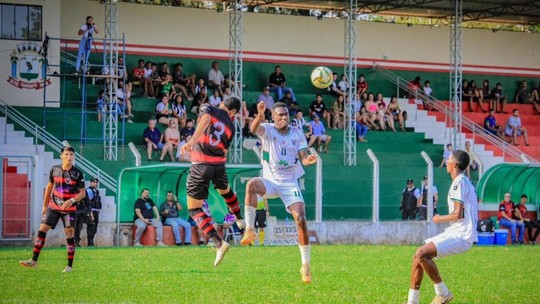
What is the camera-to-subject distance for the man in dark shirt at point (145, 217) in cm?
2848

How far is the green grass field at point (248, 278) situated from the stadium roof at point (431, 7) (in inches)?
752

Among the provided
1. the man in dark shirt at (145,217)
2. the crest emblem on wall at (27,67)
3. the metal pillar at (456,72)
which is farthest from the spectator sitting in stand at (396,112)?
the man in dark shirt at (145,217)

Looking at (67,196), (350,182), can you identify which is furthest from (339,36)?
(67,196)

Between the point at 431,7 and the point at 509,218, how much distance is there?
43.7 ft

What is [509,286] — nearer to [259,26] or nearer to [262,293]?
[262,293]

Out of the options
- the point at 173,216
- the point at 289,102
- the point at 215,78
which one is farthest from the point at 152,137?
the point at 289,102

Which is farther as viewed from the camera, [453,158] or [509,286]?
[509,286]

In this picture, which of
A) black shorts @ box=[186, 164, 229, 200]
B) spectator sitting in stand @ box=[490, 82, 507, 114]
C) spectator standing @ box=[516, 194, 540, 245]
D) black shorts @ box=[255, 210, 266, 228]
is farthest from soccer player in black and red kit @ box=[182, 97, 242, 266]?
spectator sitting in stand @ box=[490, 82, 507, 114]

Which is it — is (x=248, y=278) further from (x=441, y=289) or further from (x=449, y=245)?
(x=449, y=245)

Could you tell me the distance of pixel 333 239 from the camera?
3128 centimetres

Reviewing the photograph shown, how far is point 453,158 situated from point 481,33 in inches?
1471

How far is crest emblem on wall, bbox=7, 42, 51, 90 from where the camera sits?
3519 cm

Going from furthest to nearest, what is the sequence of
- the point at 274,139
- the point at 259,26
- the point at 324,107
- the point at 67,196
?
the point at 259,26 → the point at 324,107 → the point at 67,196 → the point at 274,139

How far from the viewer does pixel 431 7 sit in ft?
143
